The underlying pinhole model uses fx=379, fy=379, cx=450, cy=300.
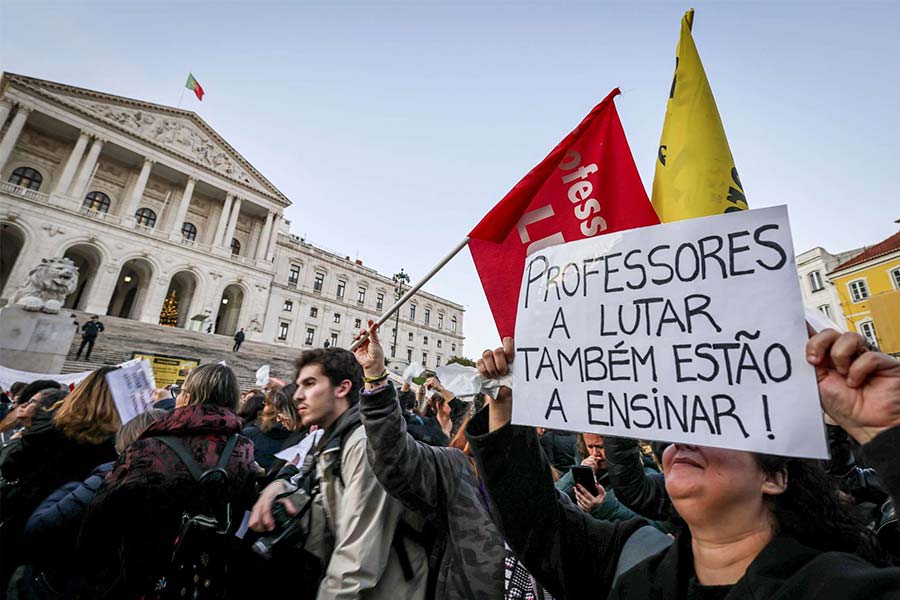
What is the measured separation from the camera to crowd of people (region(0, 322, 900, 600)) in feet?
2.73

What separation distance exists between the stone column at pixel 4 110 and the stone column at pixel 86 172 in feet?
12.5

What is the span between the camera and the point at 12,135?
74.2 feet

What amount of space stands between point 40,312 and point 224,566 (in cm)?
1565

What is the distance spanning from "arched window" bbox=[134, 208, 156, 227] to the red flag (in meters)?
34.1

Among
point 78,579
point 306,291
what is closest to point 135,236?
point 306,291

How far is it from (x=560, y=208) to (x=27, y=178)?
3582 cm

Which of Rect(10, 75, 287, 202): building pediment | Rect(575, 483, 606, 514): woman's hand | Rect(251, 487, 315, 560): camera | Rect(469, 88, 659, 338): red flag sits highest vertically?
Rect(10, 75, 287, 202): building pediment

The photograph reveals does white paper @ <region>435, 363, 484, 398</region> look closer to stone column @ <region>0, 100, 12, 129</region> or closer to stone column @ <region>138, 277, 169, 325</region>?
stone column @ <region>138, 277, 169, 325</region>

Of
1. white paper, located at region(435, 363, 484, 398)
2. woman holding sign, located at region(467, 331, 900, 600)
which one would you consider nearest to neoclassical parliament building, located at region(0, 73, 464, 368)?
white paper, located at region(435, 363, 484, 398)

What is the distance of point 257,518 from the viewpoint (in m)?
1.54

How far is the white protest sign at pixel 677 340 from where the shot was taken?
0.86 metres

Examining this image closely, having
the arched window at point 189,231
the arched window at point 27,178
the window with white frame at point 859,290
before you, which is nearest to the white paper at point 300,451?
the window with white frame at point 859,290

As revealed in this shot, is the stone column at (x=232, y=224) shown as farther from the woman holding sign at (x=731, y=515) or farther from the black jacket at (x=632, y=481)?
the woman holding sign at (x=731, y=515)

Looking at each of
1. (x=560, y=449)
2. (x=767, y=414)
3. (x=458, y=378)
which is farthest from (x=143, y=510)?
(x=560, y=449)
